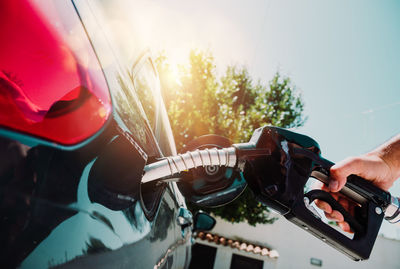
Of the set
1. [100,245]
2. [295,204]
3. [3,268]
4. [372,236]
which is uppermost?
[3,268]

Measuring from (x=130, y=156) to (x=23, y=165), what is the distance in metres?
0.21

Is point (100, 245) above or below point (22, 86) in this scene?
below

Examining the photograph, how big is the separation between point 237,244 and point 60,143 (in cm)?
1436

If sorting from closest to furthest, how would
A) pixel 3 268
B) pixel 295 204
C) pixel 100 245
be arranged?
pixel 3 268
pixel 100 245
pixel 295 204

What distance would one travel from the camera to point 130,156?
52 centimetres

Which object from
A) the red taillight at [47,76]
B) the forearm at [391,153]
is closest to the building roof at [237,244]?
the forearm at [391,153]

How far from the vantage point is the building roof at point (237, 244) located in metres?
12.6

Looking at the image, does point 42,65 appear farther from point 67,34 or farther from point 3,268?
point 3,268

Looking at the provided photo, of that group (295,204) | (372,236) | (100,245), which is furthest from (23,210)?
(372,236)

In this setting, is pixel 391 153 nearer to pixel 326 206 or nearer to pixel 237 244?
pixel 326 206

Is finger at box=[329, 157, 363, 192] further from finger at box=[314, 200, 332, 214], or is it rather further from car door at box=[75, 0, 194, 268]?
car door at box=[75, 0, 194, 268]

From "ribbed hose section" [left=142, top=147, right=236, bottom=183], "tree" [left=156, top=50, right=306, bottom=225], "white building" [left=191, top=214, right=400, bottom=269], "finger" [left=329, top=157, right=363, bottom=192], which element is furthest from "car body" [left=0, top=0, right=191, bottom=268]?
"white building" [left=191, top=214, right=400, bottom=269]

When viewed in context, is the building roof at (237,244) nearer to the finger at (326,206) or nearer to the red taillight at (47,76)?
the finger at (326,206)

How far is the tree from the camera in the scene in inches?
299
